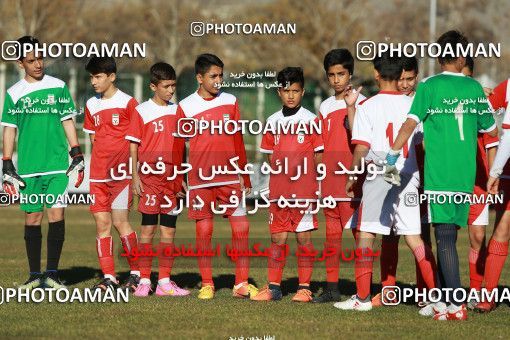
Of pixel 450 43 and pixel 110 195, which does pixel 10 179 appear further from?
pixel 450 43

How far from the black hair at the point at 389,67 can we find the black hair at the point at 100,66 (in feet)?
10.1

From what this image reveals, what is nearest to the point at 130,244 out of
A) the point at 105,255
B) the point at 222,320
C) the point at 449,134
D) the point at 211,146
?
the point at 105,255

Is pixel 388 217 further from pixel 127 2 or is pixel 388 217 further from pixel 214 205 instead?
pixel 127 2

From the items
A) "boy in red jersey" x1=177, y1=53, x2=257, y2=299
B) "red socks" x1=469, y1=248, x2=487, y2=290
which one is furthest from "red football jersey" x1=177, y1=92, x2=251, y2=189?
"red socks" x1=469, y1=248, x2=487, y2=290

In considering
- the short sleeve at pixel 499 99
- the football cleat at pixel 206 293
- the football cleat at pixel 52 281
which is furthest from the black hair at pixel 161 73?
the short sleeve at pixel 499 99

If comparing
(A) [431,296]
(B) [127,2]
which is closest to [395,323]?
(A) [431,296]

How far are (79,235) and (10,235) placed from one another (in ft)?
3.99

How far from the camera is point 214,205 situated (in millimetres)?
11688

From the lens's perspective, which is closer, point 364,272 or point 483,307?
point 364,272

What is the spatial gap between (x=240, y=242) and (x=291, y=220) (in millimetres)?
645

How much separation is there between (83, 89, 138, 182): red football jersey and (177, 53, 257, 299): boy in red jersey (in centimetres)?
71

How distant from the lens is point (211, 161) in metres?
11.5

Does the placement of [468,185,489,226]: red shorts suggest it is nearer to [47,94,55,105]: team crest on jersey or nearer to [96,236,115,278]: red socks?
[96,236,115,278]: red socks

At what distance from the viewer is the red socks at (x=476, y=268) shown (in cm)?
1128
